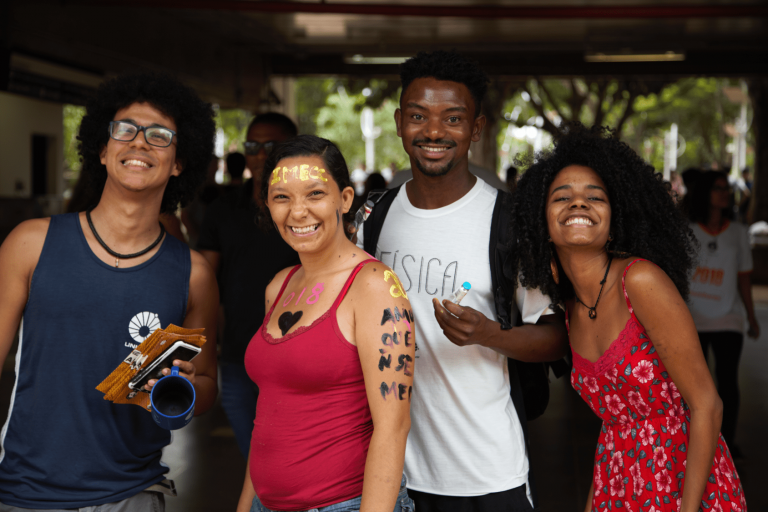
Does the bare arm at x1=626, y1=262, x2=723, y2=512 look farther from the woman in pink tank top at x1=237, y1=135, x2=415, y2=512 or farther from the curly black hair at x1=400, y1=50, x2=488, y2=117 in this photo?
the curly black hair at x1=400, y1=50, x2=488, y2=117

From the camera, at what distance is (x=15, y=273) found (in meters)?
2.16

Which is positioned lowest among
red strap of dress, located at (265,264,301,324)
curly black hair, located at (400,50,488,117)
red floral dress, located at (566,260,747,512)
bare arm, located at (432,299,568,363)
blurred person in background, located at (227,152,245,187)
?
red floral dress, located at (566,260,747,512)

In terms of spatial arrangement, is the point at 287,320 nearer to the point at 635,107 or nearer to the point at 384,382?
the point at 384,382

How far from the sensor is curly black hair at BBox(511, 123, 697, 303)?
2.43m

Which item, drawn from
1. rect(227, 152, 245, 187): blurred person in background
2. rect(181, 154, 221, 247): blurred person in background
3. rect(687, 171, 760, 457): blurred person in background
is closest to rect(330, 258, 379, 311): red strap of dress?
→ rect(687, 171, 760, 457): blurred person in background

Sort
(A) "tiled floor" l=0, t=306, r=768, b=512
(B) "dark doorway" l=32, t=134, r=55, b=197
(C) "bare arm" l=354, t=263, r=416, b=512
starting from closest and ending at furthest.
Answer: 1. (C) "bare arm" l=354, t=263, r=416, b=512
2. (A) "tiled floor" l=0, t=306, r=768, b=512
3. (B) "dark doorway" l=32, t=134, r=55, b=197

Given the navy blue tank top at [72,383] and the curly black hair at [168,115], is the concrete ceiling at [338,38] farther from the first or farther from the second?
the navy blue tank top at [72,383]

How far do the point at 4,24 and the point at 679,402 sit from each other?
289 inches

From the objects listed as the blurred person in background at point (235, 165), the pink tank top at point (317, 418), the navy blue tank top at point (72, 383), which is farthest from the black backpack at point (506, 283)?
the blurred person in background at point (235, 165)

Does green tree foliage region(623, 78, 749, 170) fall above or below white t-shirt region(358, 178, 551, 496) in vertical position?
above

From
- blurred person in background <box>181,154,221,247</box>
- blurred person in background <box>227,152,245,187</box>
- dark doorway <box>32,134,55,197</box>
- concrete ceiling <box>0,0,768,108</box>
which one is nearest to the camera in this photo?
blurred person in background <box>181,154,221,247</box>

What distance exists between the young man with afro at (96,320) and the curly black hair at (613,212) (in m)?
1.12

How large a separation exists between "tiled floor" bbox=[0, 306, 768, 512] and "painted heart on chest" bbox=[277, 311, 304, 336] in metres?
3.02

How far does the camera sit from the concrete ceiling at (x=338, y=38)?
8156 millimetres
